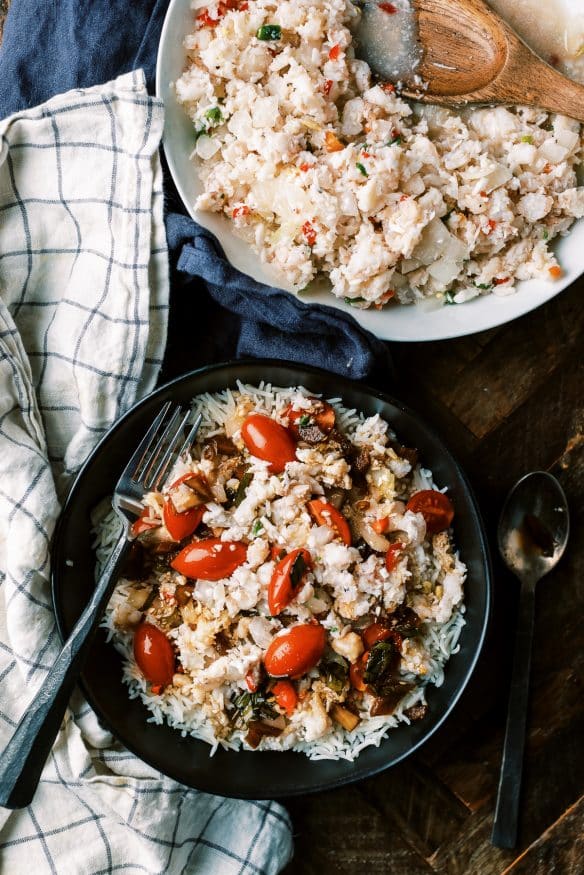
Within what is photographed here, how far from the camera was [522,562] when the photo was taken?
8.61 ft

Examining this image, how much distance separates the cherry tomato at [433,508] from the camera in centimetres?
243

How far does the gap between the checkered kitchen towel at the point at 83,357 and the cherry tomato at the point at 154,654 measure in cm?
25

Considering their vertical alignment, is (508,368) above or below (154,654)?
above

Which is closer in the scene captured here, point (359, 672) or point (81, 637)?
point (81, 637)

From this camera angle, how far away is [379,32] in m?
2.47

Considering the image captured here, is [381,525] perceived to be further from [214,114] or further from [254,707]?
[214,114]

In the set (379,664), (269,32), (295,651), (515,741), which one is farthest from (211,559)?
(269,32)

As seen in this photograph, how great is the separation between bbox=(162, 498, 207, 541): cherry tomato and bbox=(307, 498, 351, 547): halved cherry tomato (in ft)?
1.06

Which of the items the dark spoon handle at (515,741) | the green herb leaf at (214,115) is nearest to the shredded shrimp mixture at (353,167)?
the green herb leaf at (214,115)

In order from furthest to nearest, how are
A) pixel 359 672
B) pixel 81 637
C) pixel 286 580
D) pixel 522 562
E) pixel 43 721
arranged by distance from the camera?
pixel 522 562
pixel 359 672
pixel 286 580
pixel 81 637
pixel 43 721

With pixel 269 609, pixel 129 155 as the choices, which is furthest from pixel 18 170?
pixel 269 609

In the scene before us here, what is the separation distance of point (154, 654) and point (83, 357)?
0.91 m

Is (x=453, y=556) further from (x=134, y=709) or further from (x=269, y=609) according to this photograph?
(x=134, y=709)

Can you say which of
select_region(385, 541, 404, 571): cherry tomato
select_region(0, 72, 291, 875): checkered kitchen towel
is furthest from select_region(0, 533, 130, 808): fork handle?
select_region(385, 541, 404, 571): cherry tomato
